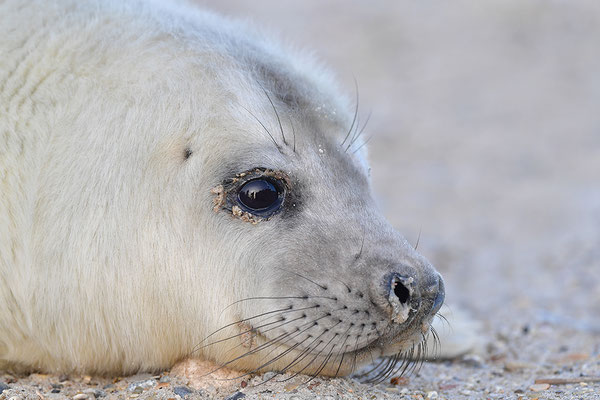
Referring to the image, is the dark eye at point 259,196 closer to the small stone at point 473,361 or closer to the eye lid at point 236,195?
the eye lid at point 236,195

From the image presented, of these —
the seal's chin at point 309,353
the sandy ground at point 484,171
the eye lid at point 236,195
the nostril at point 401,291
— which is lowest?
the seal's chin at point 309,353

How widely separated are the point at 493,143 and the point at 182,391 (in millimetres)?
6413

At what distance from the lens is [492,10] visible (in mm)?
12273

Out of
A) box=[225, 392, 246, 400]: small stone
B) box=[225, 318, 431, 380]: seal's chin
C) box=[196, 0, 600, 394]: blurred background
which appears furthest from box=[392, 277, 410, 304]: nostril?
box=[196, 0, 600, 394]: blurred background

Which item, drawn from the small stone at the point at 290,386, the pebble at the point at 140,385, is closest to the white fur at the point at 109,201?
the pebble at the point at 140,385

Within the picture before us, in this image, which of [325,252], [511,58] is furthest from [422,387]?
[511,58]

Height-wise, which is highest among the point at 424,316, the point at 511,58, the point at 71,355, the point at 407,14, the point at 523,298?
the point at 407,14

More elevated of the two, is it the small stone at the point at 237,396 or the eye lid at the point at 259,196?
the eye lid at the point at 259,196

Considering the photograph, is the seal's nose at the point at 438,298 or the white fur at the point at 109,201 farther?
the white fur at the point at 109,201

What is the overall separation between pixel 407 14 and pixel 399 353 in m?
10.1

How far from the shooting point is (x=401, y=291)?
3047mm

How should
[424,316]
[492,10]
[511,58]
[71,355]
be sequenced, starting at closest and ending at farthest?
1. [424,316]
2. [71,355]
3. [511,58]
4. [492,10]

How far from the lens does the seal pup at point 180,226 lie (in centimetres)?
315

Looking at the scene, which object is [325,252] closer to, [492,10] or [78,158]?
[78,158]
